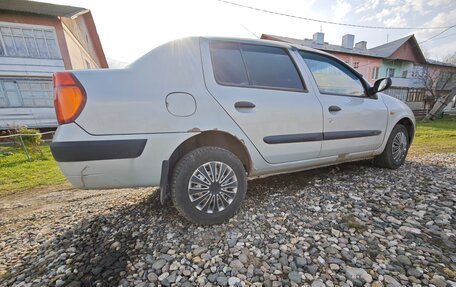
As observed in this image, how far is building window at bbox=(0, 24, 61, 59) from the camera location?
11.9 m

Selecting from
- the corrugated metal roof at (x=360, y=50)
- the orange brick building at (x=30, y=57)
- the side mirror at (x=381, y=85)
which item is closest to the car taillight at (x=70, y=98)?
the side mirror at (x=381, y=85)

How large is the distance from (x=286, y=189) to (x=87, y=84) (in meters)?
2.51

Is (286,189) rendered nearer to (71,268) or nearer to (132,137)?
(132,137)

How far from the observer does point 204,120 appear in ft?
6.37

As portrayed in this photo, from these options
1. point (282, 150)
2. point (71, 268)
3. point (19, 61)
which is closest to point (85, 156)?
point (71, 268)

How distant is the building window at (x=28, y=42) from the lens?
470 inches

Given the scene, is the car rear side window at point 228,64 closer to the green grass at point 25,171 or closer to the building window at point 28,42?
the green grass at point 25,171

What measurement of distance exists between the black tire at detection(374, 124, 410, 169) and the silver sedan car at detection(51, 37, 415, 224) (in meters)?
0.98

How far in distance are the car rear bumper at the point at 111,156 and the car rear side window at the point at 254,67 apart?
758 millimetres

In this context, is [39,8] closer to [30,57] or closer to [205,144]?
[30,57]

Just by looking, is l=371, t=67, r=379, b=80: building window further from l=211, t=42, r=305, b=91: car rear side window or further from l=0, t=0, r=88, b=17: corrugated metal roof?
l=0, t=0, r=88, b=17: corrugated metal roof

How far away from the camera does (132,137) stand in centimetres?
175

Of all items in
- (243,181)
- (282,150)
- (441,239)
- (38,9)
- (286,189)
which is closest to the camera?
(441,239)

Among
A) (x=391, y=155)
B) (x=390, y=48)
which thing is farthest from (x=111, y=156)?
(x=390, y=48)
